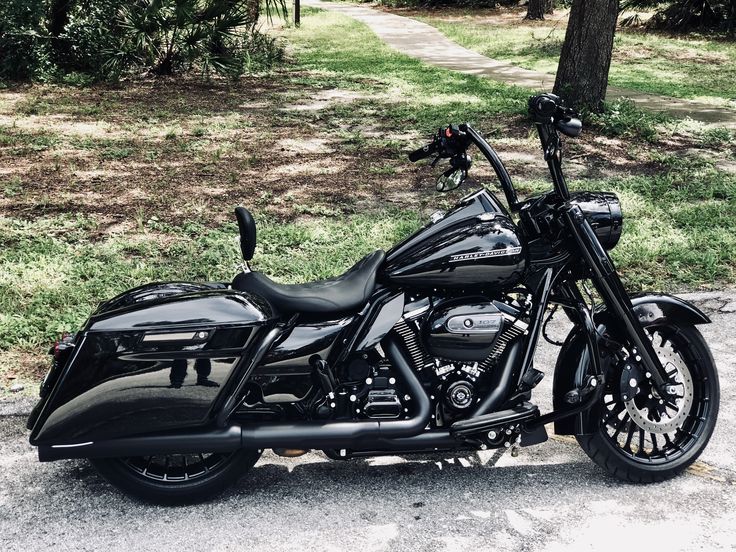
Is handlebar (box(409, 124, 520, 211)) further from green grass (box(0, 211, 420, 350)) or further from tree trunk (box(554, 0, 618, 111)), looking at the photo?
tree trunk (box(554, 0, 618, 111))

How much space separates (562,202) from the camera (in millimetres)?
3484

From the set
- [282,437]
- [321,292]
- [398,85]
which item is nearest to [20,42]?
[398,85]

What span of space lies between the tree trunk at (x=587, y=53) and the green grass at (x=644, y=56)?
141 inches

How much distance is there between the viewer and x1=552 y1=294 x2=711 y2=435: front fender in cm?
362

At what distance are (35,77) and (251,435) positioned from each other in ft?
38.4

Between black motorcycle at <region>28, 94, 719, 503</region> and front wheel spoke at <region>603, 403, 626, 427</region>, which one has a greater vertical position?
black motorcycle at <region>28, 94, 719, 503</region>

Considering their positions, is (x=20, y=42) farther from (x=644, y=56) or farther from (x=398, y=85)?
(x=644, y=56)

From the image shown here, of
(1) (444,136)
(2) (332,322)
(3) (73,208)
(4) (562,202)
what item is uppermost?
(1) (444,136)

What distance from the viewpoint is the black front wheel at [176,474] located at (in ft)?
11.4

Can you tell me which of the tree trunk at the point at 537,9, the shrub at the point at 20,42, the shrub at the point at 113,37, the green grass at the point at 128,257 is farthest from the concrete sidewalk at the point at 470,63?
the shrub at the point at 20,42

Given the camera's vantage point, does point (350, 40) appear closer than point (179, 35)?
No

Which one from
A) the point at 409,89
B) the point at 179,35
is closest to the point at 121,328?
the point at 409,89

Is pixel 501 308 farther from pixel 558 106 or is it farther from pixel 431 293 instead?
pixel 558 106

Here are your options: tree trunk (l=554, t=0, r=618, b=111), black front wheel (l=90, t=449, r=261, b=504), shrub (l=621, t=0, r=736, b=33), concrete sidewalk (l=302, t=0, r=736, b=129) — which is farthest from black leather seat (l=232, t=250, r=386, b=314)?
shrub (l=621, t=0, r=736, b=33)
